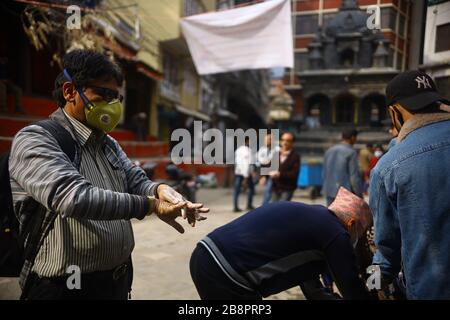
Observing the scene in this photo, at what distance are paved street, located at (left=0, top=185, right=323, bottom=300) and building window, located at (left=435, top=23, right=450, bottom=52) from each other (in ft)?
8.29

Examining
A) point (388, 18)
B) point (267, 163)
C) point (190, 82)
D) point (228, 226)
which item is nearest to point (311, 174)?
point (267, 163)

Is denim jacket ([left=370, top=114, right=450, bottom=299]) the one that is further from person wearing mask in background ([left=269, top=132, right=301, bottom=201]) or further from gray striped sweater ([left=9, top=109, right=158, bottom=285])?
person wearing mask in background ([left=269, top=132, right=301, bottom=201])

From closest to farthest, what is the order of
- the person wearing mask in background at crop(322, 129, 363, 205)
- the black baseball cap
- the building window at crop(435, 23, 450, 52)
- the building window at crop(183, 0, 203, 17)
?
1. the black baseball cap
2. the building window at crop(435, 23, 450, 52)
3. the person wearing mask in background at crop(322, 129, 363, 205)
4. the building window at crop(183, 0, 203, 17)

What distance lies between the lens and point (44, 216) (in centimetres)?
146

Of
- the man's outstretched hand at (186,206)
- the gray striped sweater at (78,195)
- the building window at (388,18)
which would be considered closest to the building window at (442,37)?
the building window at (388,18)

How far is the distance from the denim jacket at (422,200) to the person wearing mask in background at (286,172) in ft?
13.9

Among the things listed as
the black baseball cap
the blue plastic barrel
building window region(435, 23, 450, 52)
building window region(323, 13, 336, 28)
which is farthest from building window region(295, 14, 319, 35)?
the blue plastic barrel

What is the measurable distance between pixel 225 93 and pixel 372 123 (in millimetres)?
22058

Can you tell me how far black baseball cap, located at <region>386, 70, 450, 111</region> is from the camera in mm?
1358

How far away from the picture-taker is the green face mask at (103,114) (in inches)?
60.1

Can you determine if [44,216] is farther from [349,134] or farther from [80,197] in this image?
[349,134]

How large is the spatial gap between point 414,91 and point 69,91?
54.6 inches

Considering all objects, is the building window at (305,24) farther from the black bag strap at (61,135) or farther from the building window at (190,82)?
the building window at (190,82)
